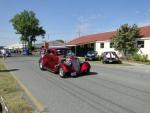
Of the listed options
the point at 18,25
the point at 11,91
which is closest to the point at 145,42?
the point at 11,91

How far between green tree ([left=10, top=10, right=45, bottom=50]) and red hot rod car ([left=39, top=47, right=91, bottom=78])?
93.0 meters

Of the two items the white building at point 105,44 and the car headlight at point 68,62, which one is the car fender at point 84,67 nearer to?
the car headlight at point 68,62

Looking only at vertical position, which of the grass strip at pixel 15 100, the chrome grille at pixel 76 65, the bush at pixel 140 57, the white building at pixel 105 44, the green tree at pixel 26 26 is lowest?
the grass strip at pixel 15 100

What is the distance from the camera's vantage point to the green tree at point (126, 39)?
39375 millimetres

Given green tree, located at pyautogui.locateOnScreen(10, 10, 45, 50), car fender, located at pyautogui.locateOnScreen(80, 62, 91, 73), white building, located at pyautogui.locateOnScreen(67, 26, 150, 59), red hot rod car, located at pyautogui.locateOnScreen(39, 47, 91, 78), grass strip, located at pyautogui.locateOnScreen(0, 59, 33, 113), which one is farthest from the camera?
green tree, located at pyautogui.locateOnScreen(10, 10, 45, 50)

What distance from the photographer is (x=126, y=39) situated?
39781 mm

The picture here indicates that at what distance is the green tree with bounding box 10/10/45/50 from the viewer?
373 ft

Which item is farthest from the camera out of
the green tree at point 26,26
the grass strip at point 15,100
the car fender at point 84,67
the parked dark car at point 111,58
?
the green tree at point 26,26

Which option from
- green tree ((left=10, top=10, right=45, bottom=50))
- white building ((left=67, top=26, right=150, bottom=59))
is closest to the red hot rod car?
white building ((left=67, top=26, right=150, bottom=59))

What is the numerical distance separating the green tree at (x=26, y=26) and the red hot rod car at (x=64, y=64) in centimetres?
9299

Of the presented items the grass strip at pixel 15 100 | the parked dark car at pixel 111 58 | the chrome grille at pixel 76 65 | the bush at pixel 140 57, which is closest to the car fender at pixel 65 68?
the chrome grille at pixel 76 65

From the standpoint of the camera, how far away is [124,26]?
4075 cm

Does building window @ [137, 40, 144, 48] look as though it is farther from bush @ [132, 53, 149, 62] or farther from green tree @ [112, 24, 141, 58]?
bush @ [132, 53, 149, 62]

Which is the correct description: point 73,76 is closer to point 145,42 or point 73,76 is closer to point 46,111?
point 46,111
